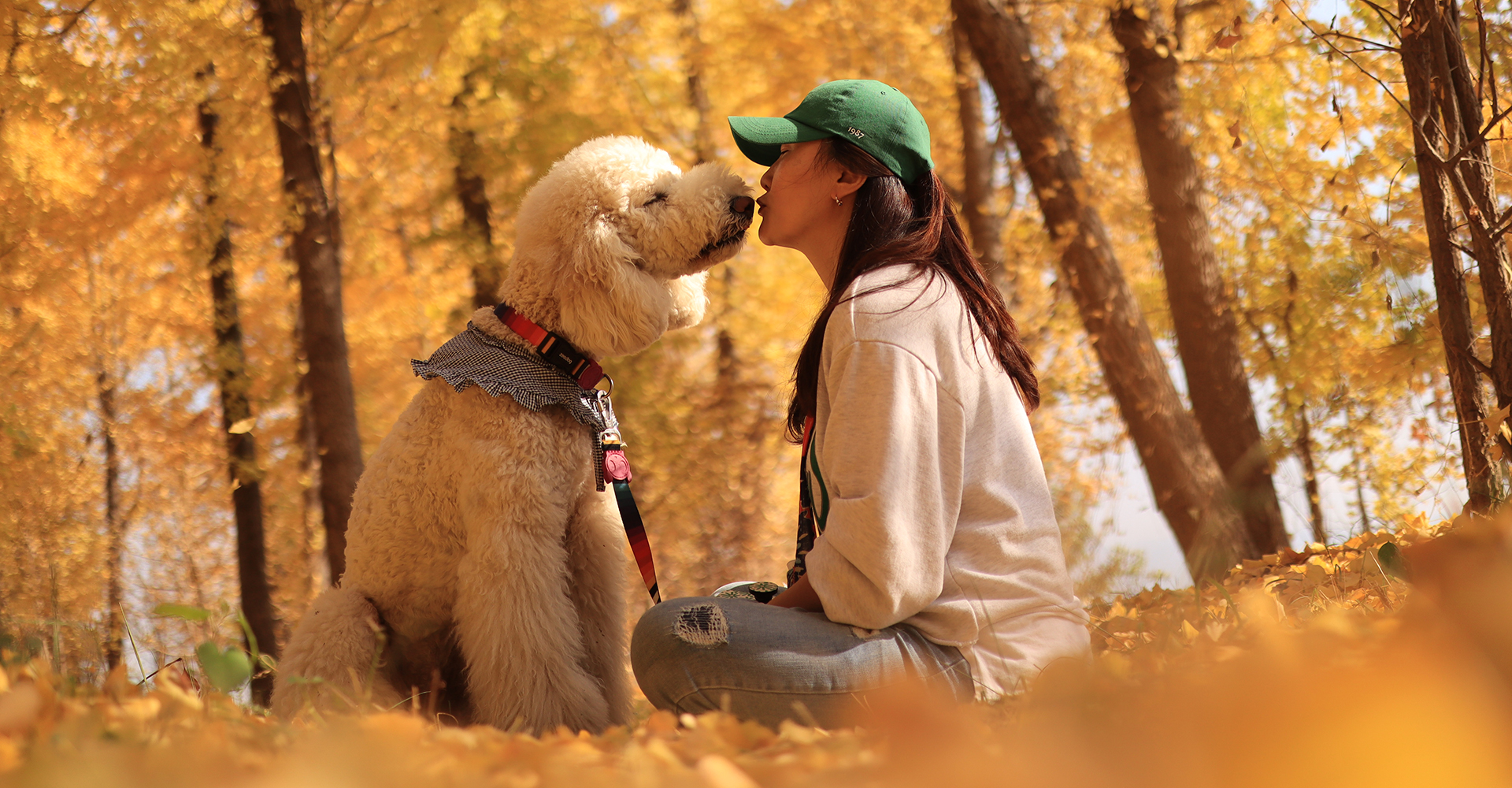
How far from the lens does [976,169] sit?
8.79 meters

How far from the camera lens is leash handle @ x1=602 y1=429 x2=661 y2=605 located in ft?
8.05

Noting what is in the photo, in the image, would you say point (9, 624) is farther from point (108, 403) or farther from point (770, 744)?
point (108, 403)

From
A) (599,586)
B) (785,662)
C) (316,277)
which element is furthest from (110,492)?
(785,662)

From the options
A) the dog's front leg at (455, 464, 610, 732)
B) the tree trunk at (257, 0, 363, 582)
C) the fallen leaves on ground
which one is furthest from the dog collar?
the tree trunk at (257, 0, 363, 582)

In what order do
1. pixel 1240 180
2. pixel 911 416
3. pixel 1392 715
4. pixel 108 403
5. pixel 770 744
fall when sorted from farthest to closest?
pixel 108 403 < pixel 1240 180 < pixel 911 416 < pixel 770 744 < pixel 1392 715

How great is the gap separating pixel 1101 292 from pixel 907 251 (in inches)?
131

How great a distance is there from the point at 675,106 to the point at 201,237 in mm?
4436

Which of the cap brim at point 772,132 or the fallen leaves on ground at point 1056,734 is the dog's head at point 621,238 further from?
the fallen leaves on ground at point 1056,734

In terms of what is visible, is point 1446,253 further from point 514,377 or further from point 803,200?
point 514,377

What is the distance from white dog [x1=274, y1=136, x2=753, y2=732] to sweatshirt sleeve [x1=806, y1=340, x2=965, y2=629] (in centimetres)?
77

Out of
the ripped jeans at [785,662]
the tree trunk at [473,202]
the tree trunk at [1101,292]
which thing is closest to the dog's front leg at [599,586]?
the ripped jeans at [785,662]

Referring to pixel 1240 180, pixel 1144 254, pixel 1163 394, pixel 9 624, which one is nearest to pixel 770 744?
pixel 9 624

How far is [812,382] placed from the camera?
7.65 ft

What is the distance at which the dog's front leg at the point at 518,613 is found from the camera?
2234mm
